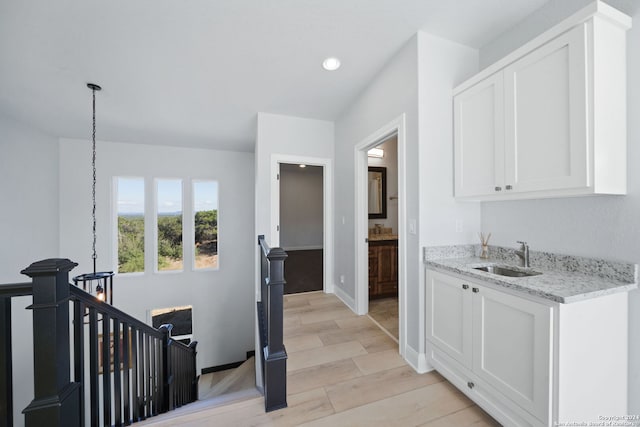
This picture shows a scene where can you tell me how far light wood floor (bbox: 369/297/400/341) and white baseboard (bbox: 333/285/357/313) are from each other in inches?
9.5

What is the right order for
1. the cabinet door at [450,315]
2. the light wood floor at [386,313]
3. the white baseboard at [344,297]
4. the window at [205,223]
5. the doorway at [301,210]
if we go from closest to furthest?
the cabinet door at [450,315] → the light wood floor at [386,313] → the white baseboard at [344,297] → the window at [205,223] → the doorway at [301,210]

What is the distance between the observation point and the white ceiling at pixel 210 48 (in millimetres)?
1693

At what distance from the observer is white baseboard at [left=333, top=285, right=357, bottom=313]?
3043 millimetres

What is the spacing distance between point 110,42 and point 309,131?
229 centimetres

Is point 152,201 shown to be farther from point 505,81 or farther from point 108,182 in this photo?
point 505,81

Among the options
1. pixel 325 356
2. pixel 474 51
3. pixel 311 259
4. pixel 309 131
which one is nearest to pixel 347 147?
pixel 309 131

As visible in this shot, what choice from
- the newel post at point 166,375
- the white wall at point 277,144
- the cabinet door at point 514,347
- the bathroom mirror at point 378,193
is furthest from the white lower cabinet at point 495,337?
the newel post at point 166,375

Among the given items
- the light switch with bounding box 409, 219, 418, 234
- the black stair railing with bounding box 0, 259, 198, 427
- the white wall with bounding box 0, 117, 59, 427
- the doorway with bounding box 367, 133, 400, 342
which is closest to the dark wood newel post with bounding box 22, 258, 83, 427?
the black stair railing with bounding box 0, 259, 198, 427

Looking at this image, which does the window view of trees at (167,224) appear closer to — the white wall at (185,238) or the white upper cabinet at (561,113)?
the white wall at (185,238)

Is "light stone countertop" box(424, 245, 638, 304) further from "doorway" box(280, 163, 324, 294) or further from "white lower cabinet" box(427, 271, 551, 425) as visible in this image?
"doorway" box(280, 163, 324, 294)

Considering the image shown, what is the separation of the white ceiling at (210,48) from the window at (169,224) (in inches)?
78.9

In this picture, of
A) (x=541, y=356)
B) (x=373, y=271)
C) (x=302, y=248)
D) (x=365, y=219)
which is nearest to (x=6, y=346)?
(x=541, y=356)

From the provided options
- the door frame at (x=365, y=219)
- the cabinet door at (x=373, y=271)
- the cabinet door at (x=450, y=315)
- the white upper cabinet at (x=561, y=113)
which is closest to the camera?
the white upper cabinet at (x=561, y=113)

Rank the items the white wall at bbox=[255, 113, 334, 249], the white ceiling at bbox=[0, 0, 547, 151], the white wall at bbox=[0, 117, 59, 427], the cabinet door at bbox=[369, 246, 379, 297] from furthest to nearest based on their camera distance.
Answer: the cabinet door at bbox=[369, 246, 379, 297] < the white wall at bbox=[255, 113, 334, 249] < the white wall at bbox=[0, 117, 59, 427] < the white ceiling at bbox=[0, 0, 547, 151]
